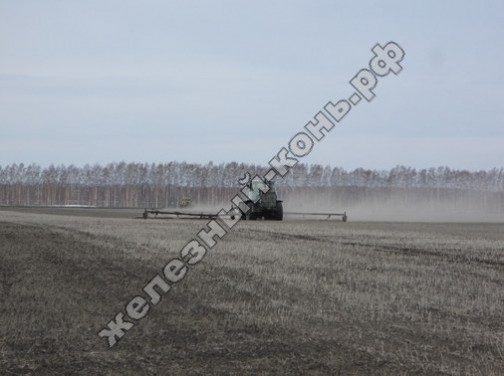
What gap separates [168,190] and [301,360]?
154m

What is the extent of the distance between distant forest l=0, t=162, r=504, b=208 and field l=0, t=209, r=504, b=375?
134 meters

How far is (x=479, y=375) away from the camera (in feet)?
25.2

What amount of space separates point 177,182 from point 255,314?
158 m

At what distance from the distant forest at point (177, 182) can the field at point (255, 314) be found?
133817 mm

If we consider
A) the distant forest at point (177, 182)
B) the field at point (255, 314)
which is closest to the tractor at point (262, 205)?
the field at point (255, 314)

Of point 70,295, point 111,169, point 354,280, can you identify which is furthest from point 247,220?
point 111,169

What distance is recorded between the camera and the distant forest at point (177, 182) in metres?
157

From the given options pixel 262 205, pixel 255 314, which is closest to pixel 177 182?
pixel 262 205

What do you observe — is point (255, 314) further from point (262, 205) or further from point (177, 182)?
point (177, 182)

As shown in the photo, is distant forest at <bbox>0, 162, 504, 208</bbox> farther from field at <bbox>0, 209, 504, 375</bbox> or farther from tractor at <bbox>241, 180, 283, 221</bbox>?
field at <bbox>0, 209, 504, 375</bbox>

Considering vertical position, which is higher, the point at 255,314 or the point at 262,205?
the point at 262,205

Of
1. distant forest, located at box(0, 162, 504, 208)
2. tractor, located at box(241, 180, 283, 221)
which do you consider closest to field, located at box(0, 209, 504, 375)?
tractor, located at box(241, 180, 283, 221)

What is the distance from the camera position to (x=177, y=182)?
16788 cm

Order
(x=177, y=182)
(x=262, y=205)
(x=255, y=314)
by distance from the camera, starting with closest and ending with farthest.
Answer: (x=255, y=314), (x=262, y=205), (x=177, y=182)
